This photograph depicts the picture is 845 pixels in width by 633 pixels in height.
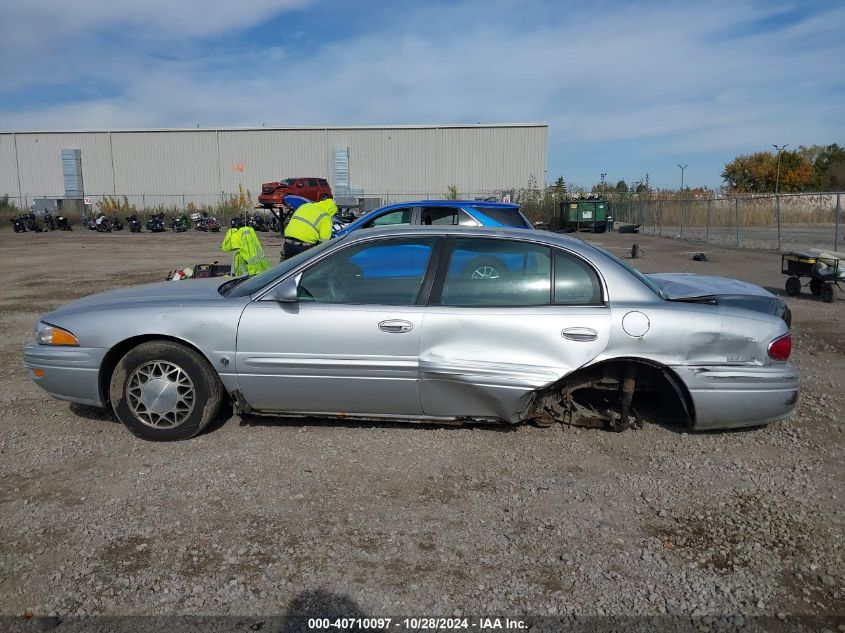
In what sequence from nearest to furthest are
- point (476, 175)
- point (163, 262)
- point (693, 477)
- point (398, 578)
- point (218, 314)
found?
point (398, 578) < point (693, 477) < point (218, 314) < point (163, 262) < point (476, 175)

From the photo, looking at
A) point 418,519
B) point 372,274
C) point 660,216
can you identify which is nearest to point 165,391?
point 372,274

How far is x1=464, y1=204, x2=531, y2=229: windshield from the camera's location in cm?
918

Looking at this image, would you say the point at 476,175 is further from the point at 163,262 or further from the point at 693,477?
the point at 693,477

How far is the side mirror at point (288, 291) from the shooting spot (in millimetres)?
4422

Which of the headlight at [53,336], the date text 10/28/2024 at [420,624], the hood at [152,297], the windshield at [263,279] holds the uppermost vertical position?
the windshield at [263,279]

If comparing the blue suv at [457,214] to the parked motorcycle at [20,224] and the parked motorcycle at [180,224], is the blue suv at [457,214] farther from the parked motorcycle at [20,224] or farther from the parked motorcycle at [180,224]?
the parked motorcycle at [20,224]

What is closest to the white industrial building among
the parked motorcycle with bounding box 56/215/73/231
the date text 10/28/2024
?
the parked motorcycle with bounding box 56/215/73/231

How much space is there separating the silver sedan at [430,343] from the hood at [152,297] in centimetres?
4

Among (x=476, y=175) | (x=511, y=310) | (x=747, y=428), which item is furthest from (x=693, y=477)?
(x=476, y=175)

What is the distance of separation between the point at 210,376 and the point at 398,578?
2.11 meters

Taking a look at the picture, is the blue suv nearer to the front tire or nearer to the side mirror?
the side mirror

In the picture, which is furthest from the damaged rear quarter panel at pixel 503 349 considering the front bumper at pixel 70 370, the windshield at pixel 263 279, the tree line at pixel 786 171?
the tree line at pixel 786 171

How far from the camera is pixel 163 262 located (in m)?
18.1

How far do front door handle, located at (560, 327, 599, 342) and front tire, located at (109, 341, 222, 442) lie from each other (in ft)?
7.63
